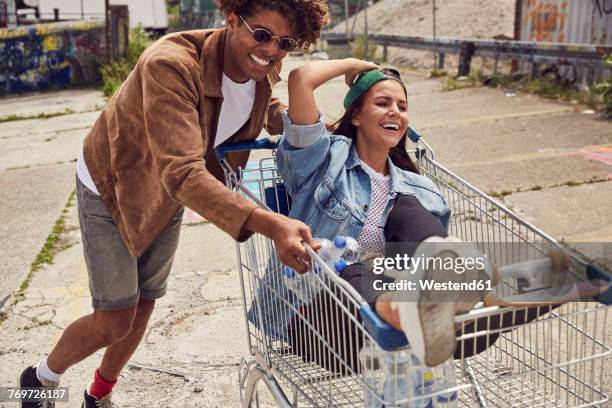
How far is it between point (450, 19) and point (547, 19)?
7.62 meters

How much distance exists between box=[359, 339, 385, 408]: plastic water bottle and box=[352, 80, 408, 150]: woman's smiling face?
1077mm

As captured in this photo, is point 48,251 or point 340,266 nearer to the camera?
point 340,266

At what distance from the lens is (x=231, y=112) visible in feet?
9.35

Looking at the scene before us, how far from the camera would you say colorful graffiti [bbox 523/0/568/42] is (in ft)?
37.2

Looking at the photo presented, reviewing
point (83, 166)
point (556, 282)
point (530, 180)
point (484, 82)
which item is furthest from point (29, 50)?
point (556, 282)

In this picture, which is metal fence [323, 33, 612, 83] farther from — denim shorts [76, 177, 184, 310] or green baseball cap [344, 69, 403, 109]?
denim shorts [76, 177, 184, 310]

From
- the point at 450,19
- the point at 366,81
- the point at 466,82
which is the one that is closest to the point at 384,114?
the point at 366,81

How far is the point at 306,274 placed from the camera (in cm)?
236

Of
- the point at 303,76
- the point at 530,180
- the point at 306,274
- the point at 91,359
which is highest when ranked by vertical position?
the point at 303,76

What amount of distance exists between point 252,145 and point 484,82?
9281mm

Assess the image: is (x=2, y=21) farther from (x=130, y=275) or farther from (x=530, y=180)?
(x=130, y=275)

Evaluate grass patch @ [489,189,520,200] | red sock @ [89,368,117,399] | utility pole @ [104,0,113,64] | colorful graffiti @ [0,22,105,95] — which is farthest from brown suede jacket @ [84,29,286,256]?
colorful graffiti @ [0,22,105,95]

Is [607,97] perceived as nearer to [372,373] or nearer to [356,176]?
[356,176]

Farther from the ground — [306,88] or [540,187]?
[306,88]
